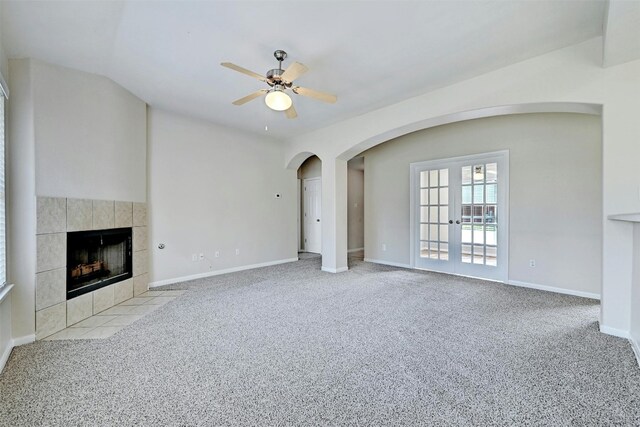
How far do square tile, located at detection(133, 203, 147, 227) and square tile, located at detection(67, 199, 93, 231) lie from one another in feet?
2.30

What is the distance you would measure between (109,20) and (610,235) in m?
4.56

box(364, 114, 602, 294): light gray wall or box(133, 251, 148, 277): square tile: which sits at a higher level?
box(364, 114, 602, 294): light gray wall

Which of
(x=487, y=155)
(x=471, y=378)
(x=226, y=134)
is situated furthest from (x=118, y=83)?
(x=487, y=155)

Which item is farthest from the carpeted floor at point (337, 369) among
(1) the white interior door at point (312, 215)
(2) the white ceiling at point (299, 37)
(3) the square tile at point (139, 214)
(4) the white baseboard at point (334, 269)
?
(1) the white interior door at point (312, 215)

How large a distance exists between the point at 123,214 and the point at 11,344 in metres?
1.59

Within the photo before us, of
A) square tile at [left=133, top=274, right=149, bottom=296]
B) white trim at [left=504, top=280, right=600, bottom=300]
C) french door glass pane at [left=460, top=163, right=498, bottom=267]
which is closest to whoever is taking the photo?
white trim at [left=504, top=280, right=600, bottom=300]

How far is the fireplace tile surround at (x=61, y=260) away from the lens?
250 cm

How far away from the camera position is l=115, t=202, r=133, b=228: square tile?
11.0ft

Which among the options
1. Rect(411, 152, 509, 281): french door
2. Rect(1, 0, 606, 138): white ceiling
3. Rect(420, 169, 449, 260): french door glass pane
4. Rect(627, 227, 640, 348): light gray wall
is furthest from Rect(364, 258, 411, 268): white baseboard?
Rect(1, 0, 606, 138): white ceiling

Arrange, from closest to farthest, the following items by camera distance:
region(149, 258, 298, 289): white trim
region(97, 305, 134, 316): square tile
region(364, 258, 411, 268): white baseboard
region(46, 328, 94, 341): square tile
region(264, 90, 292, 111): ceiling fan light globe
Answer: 1. region(46, 328, 94, 341): square tile
2. region(264, 90, 292, 111): ceiling fan light globe
3. region(97, 305, 134, 316): square tile
4. region(149, 258, 298, 289): white trim
5. region(364, 258, 411, 268): white baseboard

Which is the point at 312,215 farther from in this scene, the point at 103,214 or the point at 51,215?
the point at 51,215

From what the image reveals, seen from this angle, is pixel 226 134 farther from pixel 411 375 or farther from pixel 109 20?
pixel 411 375

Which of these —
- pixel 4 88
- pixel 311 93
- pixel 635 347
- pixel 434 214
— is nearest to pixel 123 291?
pixel 4 88

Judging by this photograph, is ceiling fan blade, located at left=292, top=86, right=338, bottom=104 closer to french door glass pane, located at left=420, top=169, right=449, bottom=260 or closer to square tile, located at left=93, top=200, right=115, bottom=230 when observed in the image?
square tile, located at left=93, top=200, right=115, bottom=230
